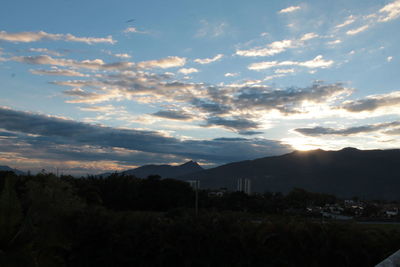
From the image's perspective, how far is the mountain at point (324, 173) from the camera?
67.7 meters

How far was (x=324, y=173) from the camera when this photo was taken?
253 ft

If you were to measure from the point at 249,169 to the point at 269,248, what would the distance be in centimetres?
8308

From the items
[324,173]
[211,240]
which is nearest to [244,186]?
[211,240]

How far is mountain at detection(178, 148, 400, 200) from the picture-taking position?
67688mm

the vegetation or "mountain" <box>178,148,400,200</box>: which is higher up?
"mountain" <box>178,148,400,200</box>

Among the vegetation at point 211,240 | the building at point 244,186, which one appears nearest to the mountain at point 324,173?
the building at point 244,186

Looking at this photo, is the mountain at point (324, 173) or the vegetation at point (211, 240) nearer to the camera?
the vegetation at point (211, 240)

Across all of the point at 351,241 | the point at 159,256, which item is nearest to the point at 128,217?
the point at 159,256

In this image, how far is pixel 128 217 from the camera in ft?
27.0

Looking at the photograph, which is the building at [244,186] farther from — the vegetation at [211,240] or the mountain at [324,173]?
the mountain at [324,173]

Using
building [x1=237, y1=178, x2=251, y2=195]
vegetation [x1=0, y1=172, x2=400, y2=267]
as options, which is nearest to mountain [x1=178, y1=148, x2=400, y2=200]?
building [x1=237, y1=178, x2=251, y2=195]

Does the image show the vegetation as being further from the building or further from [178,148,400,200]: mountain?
[178,148,400,200]: mountain

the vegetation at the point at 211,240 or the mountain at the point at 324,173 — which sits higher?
the mountain at the point at 324,173

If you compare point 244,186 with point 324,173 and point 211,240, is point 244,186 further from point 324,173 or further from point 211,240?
point 324,173
